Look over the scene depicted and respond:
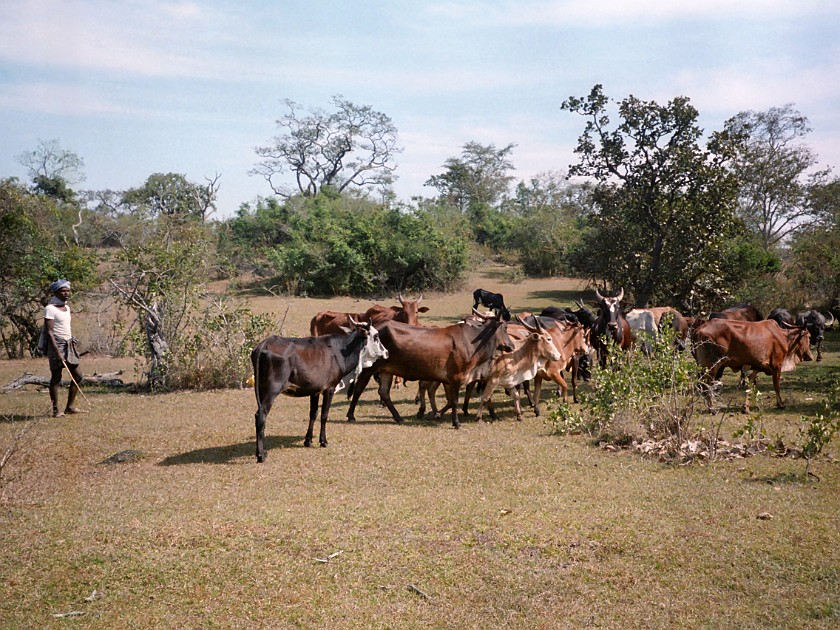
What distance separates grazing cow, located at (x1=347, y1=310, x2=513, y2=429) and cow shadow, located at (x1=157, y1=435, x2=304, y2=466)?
1.53 m

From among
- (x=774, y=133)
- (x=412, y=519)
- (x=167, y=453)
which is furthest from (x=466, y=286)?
(x=412, y=519)

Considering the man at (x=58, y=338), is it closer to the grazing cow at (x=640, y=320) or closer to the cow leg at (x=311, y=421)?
the cow leg at (x=311, y=421)

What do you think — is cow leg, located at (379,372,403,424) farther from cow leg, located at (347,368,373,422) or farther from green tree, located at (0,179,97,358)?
green tree, located at (0,179,97,358)

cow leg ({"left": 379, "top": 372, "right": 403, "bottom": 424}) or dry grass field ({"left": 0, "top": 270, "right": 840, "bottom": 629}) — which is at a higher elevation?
cow leg ({"left": 379, "top": 372, "right": 403, "bottom": 424})

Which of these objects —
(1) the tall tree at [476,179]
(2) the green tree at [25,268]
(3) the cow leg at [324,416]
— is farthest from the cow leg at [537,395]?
(1) the tall tree at [476,179]

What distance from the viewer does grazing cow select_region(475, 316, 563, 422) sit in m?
11.5

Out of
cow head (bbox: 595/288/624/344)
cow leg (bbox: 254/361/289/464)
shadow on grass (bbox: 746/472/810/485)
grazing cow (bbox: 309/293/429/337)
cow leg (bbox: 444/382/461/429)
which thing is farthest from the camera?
grazing cow (bbox: 309/293/429/337)

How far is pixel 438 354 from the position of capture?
11219mm

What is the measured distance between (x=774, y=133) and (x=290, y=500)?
3518 cm

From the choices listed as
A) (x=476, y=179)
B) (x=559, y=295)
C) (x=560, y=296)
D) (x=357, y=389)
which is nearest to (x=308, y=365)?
(x=357, y=389)

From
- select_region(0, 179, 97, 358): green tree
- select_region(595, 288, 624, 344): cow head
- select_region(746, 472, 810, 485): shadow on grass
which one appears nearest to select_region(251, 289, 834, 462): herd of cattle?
select_region(595, 288, 624, 344): cow head

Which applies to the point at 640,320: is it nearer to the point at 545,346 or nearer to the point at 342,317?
the point at 545,346

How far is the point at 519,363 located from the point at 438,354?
1305 millimetres

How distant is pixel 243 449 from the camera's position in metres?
9.63
